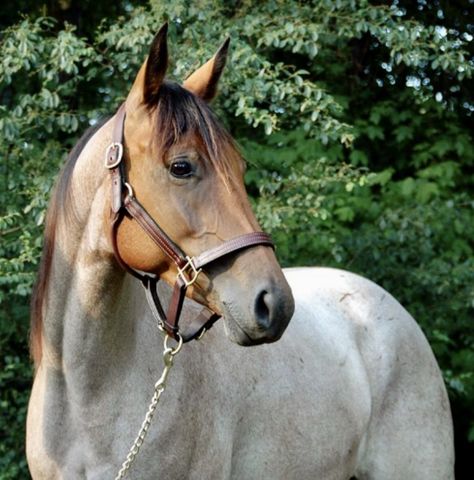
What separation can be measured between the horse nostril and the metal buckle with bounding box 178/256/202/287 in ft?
0.72

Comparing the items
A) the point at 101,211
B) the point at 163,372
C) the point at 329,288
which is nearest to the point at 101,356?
the point at 163,372

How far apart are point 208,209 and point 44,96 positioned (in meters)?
2.46

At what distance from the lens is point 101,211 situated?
2.88 meters

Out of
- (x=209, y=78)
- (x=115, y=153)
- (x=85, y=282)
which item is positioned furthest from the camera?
(x=209, y=78)

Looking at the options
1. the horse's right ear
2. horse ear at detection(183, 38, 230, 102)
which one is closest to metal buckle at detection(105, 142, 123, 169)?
the horse's right ear

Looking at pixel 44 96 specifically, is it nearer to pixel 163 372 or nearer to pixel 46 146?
pixel 46 146

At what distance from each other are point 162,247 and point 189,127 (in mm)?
353

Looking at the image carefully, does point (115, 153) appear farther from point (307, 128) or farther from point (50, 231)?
point (307, 128)

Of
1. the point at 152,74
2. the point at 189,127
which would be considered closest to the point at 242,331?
the point at 189,127

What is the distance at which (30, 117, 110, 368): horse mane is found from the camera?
10.0 ft

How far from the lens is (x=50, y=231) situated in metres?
3.09

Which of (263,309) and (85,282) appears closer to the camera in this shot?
(263,309)

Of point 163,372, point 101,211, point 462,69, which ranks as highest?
point 101,211

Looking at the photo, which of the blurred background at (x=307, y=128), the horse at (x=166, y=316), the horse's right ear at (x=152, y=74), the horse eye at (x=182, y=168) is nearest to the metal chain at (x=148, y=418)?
the horse at (x=166, y=316)
